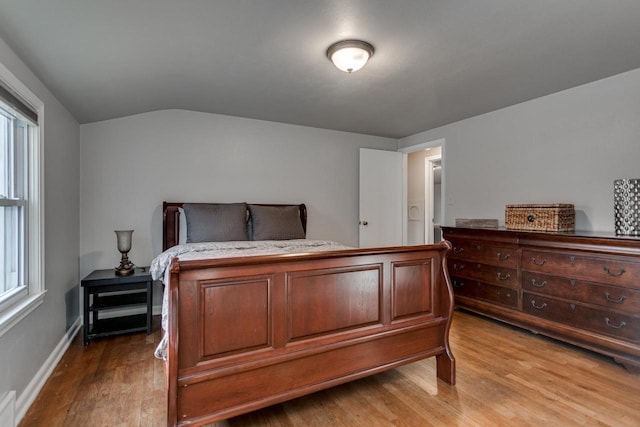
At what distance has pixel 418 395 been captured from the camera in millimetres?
1954

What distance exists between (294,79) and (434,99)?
1.45 m

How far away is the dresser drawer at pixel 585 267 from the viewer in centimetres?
225

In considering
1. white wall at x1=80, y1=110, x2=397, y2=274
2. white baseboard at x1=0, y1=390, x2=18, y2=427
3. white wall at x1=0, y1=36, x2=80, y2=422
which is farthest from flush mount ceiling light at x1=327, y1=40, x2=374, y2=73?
white baseboard at x1=0, y1=390, x2=18, y2=427

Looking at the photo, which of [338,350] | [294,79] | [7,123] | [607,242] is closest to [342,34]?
[294,79]

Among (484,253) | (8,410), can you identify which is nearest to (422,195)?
(484,253)

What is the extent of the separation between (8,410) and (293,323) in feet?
4.77

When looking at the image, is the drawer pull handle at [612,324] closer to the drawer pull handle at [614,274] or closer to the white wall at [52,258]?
the drawer pull handle at [614,274]

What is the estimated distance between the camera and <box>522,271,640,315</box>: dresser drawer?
225 cm

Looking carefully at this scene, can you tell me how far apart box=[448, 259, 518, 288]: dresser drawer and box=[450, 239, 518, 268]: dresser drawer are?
5 cm

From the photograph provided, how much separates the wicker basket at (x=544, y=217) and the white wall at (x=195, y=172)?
2.10m

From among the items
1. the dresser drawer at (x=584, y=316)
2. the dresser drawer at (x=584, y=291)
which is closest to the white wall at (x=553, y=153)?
the dresser drawer at (x=584, y=291)

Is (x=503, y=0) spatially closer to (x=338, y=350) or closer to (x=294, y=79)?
(x=294, y=79)

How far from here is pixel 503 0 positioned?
5.56 ft

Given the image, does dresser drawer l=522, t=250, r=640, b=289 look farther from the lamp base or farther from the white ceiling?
the lamp base
